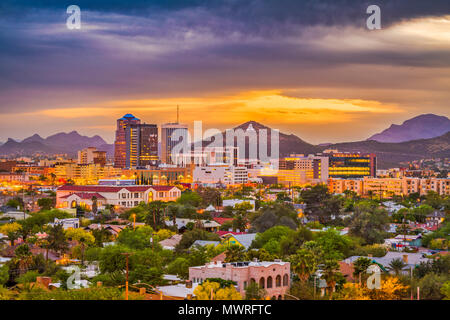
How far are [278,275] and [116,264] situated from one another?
8.20 m

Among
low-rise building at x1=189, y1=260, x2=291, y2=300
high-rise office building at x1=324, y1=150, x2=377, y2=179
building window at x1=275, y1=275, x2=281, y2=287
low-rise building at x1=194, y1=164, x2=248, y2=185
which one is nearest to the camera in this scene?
low-rise building at x1=189, y1=260, x2=291, y2=300

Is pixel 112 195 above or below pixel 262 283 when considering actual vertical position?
above

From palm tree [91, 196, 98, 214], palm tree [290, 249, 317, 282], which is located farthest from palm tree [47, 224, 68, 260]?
palm tree [91, 196, 98, 214]

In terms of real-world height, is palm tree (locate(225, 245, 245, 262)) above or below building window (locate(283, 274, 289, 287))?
above

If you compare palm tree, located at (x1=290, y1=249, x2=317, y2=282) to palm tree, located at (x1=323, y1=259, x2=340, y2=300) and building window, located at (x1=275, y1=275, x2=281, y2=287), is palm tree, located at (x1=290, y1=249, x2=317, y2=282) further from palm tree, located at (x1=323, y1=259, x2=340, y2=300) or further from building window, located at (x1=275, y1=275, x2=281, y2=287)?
building window, located at (x1=275, y1=275, x2=281, y2=287)

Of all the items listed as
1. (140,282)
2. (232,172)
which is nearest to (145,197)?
(140,282)

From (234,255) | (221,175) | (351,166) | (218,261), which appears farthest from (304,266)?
(351,166)

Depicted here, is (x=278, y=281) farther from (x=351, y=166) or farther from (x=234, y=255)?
(x=351, y=166)

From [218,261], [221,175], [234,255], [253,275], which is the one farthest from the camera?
[221,175]

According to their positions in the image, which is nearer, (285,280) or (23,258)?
(285,280)

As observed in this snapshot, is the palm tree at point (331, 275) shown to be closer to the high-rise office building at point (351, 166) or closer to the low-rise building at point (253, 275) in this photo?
the low-rise building at point (253, 275)

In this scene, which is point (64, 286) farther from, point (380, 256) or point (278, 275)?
point (380, 256)

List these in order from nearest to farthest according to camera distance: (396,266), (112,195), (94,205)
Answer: (396,266) → (94,205) → (112,195)

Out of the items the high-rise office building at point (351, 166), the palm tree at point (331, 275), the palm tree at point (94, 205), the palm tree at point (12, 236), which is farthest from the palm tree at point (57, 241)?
the high-rise office building at point (351, 166)
